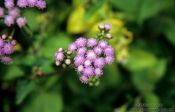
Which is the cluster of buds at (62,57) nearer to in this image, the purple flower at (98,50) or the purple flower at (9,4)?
the purple flower at (98,50)

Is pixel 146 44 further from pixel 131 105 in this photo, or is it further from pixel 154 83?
pixel 131 105

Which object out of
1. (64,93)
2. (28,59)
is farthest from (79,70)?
(64,93)

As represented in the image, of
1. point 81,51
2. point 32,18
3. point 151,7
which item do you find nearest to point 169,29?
point 151,7

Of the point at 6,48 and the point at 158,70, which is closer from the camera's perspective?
the point at 6,48

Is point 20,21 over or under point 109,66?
over

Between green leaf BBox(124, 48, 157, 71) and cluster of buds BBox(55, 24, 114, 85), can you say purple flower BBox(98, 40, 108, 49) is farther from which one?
green leaf BBox(124, 48, 157, 71)

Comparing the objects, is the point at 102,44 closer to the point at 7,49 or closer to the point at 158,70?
the point at 7,49

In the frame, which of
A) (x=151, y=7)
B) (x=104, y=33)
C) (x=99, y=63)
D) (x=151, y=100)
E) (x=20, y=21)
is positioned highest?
(x=151, y=7)

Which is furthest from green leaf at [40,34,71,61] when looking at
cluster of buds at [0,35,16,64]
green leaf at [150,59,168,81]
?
cluster of buds at [0,35,16,64]

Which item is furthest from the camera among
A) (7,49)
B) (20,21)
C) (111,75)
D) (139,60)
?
(139,60)
